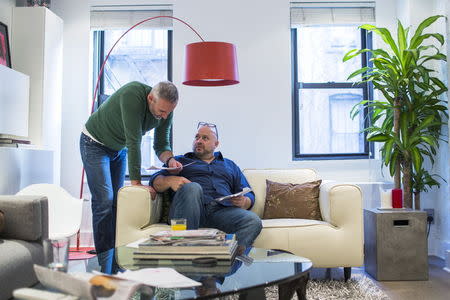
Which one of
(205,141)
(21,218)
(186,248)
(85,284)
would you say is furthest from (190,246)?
(205,141)

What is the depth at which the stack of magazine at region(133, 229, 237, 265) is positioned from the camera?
1.75 metres

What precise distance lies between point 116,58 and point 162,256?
3.45 metres

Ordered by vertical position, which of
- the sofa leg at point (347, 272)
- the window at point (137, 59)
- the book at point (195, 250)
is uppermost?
the window at point (137, 59)

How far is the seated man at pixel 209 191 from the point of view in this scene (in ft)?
8.94

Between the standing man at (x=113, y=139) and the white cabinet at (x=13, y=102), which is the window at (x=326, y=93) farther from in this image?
the white cabinet at (x=13, y=102)

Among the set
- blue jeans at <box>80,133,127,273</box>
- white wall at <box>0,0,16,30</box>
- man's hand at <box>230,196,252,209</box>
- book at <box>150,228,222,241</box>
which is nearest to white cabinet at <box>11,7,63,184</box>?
white wall at <box>0,0,16,30</box>

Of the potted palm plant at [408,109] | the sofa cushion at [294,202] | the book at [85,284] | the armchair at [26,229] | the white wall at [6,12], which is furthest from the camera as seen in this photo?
the white wall at [6,12]

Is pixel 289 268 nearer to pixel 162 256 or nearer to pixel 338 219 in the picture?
pixel 162 256

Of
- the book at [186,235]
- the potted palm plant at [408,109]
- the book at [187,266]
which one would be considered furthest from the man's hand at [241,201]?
the potted palm plant at [408,109]

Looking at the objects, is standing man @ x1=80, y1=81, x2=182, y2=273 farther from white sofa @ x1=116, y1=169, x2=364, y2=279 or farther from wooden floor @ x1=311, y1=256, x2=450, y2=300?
wooden floor @ x1=311, y1=256, x2=450, y2=300

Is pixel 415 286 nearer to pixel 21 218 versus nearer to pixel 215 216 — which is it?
pixel 215 216

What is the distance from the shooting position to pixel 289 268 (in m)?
1.68

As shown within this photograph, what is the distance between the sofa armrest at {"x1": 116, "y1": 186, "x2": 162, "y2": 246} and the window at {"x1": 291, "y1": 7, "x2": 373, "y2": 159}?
2.12 m

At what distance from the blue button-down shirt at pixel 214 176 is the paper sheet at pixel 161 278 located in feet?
4.88
